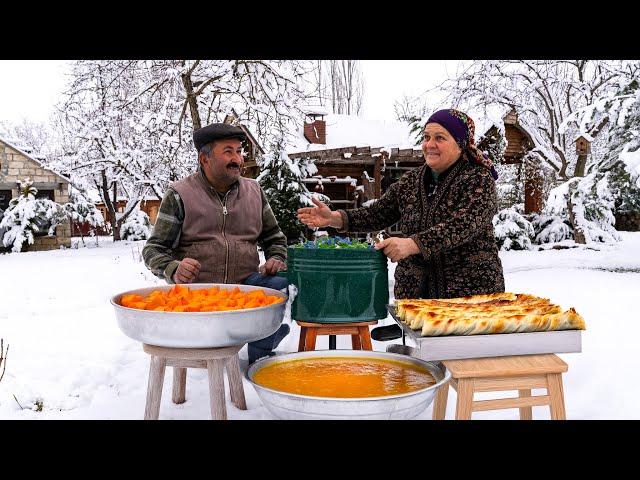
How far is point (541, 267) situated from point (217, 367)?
30.3ft

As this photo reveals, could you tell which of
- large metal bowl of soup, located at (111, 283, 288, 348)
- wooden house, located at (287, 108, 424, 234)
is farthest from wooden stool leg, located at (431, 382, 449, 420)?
wooden house, located at (287, 108, 424, 234)

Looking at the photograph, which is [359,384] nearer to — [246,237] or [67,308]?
[246,237]

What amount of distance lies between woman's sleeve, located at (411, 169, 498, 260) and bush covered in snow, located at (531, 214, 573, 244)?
1210 centimetres

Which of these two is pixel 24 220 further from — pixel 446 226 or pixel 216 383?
pixel 446 226

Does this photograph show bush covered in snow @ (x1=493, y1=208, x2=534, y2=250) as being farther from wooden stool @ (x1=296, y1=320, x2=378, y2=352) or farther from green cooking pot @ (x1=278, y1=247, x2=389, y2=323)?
green cooking pot @ (x1=278, y1=247, x2=389, y2=323)

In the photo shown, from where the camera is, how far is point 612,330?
550 centimetres

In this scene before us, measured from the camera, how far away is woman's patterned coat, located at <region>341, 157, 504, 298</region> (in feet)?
8.71

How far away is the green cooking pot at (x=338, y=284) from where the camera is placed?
255cm

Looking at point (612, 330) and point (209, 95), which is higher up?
point (209, 95)

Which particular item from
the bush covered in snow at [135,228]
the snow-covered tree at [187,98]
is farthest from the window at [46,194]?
the snow-covered tree at [187,98]

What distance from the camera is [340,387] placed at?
6.12 feet
